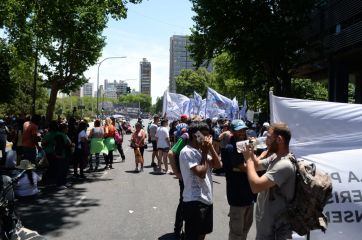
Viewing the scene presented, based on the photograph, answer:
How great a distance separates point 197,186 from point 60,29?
1677 centimetres

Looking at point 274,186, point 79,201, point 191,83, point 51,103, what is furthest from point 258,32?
point 191,83

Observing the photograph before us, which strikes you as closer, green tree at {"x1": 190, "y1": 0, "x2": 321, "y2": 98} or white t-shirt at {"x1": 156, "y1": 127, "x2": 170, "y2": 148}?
white t-shirt at {"x1": 156, "y1": 127, "x2": 170, "y2": 148}

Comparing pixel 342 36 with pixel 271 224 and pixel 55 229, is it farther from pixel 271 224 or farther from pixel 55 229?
pixel 271 224

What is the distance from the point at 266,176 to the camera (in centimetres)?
387

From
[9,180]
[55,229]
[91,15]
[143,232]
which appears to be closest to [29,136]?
[55,229]

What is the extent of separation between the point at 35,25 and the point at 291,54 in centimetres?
1328

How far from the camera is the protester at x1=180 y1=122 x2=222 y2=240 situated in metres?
4.79

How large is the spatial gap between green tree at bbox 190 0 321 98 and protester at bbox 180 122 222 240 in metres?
20.3

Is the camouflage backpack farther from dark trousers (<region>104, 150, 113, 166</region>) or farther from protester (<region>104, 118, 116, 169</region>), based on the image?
dark trousers (<region>104, 150, 113, 166</region>)

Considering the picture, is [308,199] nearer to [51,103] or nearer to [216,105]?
[216,105]

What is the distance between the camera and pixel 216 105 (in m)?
23.5

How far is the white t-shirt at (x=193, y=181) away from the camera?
15.9 ft

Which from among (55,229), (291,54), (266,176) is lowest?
(55,229)

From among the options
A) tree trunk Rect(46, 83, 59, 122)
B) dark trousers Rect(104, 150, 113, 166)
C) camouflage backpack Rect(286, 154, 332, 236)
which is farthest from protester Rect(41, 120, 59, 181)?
tree trunk Rect(46, 83, 59, 122)
